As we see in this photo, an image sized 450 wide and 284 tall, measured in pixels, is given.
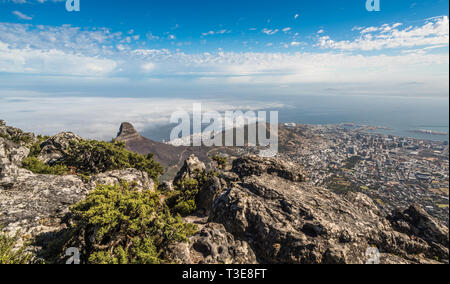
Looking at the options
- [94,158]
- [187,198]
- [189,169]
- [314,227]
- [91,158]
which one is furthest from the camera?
[189,169]

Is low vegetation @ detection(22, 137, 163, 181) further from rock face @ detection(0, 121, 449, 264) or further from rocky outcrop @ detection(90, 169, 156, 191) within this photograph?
rock face @ detection(0, 121, 449, 264)

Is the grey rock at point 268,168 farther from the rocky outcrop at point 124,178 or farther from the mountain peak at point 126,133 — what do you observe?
the mountain peak at point 126,133

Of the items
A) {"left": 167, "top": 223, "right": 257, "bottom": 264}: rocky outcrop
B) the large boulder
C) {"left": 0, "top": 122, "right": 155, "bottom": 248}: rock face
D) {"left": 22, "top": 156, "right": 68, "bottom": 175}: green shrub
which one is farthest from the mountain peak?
{"left": 167, "top": 223, "right": 257, "bottom": 264}: rocky outcrop

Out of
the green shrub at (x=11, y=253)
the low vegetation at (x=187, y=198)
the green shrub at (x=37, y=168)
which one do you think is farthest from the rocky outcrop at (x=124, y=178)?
the green shrub at (x=11, y=253)

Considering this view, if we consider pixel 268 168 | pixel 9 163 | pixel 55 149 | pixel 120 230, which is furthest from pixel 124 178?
pixel 55 149

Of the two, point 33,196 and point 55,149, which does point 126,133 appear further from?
point 33,196
